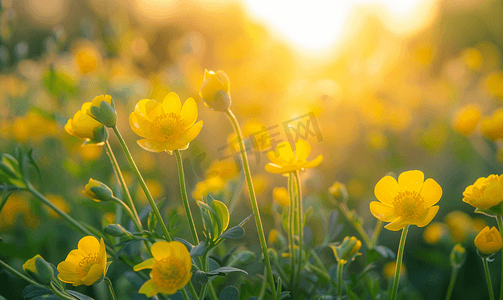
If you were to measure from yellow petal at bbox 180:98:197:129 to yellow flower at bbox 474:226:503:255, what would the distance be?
446mm

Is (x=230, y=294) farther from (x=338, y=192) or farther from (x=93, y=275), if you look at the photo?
(x=338, y=192)

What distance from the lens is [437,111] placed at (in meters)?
1.78

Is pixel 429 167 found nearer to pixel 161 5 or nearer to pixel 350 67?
pixel 350 67

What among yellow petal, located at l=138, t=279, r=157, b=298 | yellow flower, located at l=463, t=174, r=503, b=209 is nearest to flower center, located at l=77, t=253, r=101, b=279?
yellow petal, located at l=138, t=279, r=157, b=298

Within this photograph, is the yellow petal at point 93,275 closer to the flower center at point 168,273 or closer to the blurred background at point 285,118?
the flower center at point 168,273

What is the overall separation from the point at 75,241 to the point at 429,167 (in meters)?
1.42

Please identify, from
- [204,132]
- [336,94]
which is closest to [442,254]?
[336,94]

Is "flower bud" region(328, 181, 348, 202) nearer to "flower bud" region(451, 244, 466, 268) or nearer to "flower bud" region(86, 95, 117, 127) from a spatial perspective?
"flower bud" region(451, 244, 466, 268)

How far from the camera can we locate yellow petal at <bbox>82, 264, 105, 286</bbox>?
415 millimetres

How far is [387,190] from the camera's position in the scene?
0.49 m

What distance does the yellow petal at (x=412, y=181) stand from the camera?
1.62 ft

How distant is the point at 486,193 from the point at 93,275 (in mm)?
522

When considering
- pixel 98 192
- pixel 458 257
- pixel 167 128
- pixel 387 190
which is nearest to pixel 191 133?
pixel 167 128

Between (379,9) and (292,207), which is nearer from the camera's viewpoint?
(292,207)
